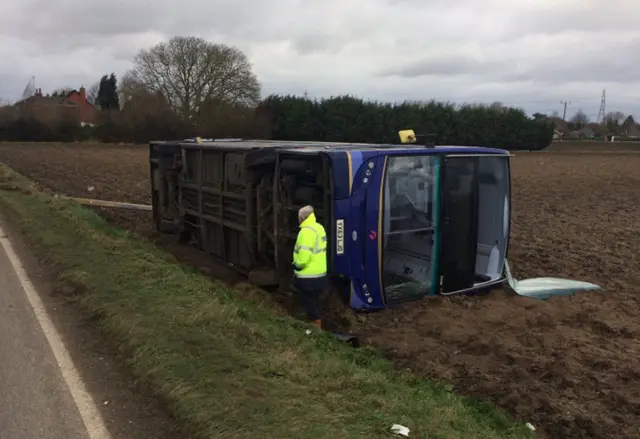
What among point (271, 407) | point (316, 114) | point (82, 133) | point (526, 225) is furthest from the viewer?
point (316, 114)

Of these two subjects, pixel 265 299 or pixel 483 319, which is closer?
pixel 483 319

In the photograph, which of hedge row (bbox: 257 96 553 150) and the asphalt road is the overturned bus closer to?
the asphalt road

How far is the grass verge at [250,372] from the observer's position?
13.3 feet

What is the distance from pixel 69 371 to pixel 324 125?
5738cm

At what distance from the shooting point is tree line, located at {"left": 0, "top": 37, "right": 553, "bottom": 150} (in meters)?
58.5

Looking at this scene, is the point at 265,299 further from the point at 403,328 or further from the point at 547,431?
the point at 547,431

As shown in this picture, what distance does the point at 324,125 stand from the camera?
2420 inches

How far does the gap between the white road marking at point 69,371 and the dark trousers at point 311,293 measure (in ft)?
8.35

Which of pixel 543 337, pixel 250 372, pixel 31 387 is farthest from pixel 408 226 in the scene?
pixel 31 387

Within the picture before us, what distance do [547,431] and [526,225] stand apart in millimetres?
10843

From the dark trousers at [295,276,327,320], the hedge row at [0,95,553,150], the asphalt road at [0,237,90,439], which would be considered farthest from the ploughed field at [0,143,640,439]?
the hedge row at [0,95,553,150]

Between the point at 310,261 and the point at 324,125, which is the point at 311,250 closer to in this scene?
the point at 310,261

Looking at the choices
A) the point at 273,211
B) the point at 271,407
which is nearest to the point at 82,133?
the point at 273,211

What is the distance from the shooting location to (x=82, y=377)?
5.04m
